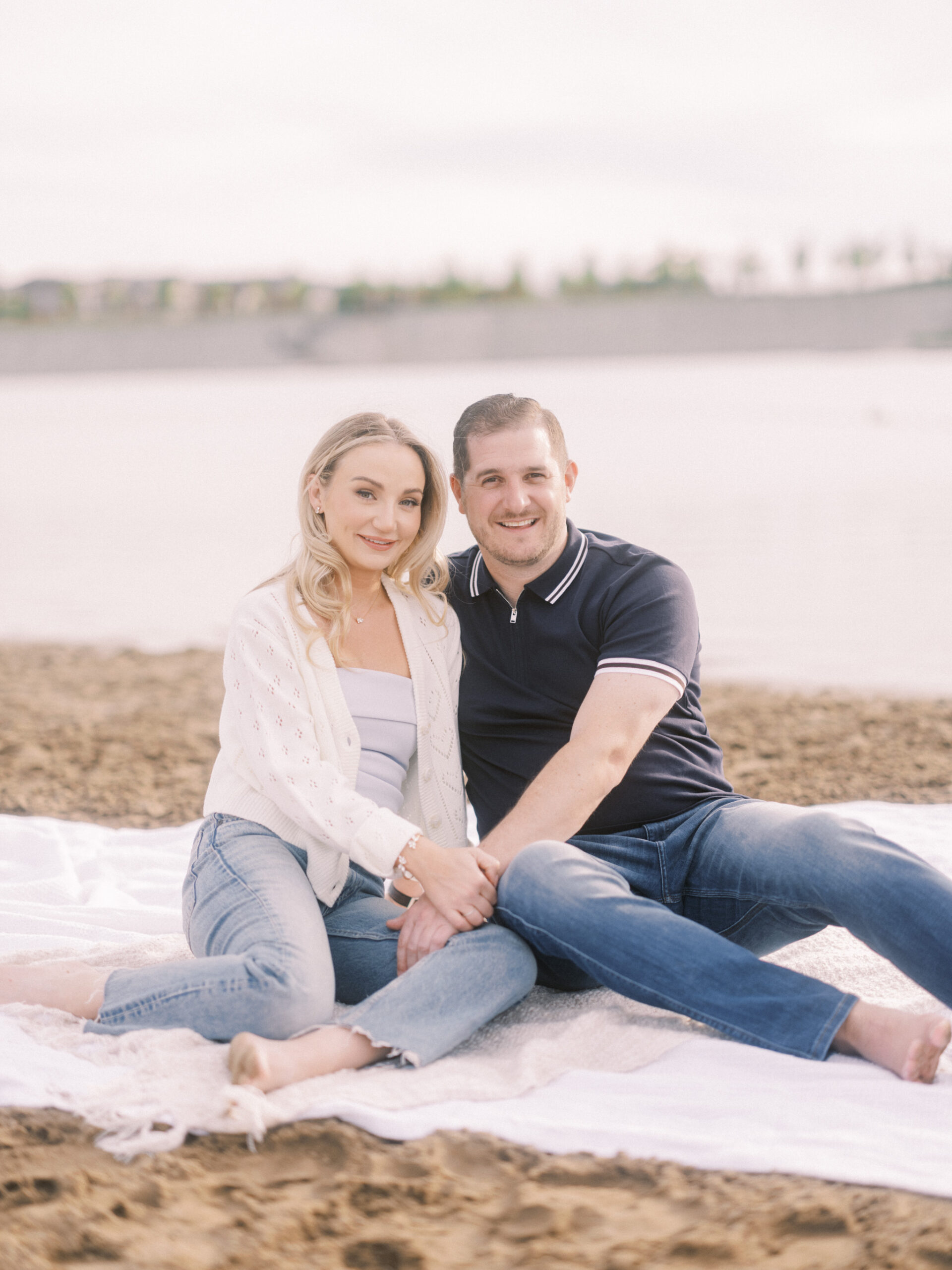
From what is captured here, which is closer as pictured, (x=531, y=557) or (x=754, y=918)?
(x=754, y=918)

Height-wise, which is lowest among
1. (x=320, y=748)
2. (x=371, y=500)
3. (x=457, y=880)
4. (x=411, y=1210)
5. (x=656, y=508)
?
(x=411, y=1210)

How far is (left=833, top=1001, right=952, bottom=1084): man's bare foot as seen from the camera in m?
2.23

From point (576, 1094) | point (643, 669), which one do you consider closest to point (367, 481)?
point (643, 669)

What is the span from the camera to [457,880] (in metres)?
2.51

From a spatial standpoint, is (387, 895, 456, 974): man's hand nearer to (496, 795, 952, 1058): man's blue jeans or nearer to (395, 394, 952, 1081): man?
(395, 394, 952, 1081): man

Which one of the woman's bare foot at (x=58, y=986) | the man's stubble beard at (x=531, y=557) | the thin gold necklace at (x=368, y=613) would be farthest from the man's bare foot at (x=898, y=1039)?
the woman's bare foot at (x=58, y=986)

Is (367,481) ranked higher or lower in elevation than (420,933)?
higher

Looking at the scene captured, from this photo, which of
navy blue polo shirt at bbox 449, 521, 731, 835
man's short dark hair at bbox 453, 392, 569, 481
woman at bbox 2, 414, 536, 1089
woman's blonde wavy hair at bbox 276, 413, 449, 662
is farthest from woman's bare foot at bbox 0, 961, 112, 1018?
man's short dark hair at bbox 453, 392, 569, 481

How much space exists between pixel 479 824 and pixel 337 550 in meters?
0.72

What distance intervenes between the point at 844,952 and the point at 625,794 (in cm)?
68

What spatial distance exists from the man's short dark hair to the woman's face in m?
0.12

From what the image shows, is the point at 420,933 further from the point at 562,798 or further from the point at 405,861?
the point at 562,798

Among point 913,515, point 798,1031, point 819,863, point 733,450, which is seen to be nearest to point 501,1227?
point 798,1031

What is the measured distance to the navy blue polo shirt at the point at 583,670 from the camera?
272cm
